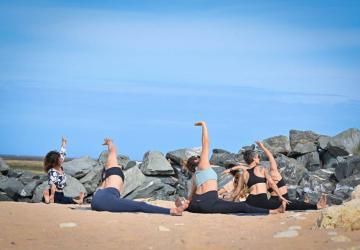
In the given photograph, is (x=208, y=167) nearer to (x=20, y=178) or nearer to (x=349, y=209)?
(x=349, y=209)

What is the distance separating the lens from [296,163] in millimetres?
26953

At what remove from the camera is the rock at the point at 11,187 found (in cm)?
2560

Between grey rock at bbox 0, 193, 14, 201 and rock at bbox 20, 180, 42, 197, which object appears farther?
grey rock at bbox 0, 193, 14, 201

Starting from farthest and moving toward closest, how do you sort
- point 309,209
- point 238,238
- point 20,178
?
point 20,178
point 309,209
point 238,238

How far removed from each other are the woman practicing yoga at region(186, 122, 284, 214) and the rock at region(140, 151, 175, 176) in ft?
42.5

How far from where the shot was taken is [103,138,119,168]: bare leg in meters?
12.8

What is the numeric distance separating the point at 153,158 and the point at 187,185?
2.56 m

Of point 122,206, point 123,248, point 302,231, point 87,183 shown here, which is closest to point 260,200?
point 122,206

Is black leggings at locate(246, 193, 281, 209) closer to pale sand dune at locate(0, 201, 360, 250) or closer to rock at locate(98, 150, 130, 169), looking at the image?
pale sand dune at locate(0, 201, 360, 250)

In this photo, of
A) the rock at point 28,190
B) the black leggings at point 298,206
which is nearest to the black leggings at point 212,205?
the black leggings at point 298,206

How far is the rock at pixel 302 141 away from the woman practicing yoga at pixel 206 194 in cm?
1627

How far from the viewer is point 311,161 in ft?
94.0

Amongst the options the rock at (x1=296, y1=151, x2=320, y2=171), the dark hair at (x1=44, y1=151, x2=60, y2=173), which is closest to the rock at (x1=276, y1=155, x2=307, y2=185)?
the rock at (x1=296, y1=151, x2=320, y2=171)

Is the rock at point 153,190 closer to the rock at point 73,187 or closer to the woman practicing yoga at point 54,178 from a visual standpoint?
the rock at point 73,187
